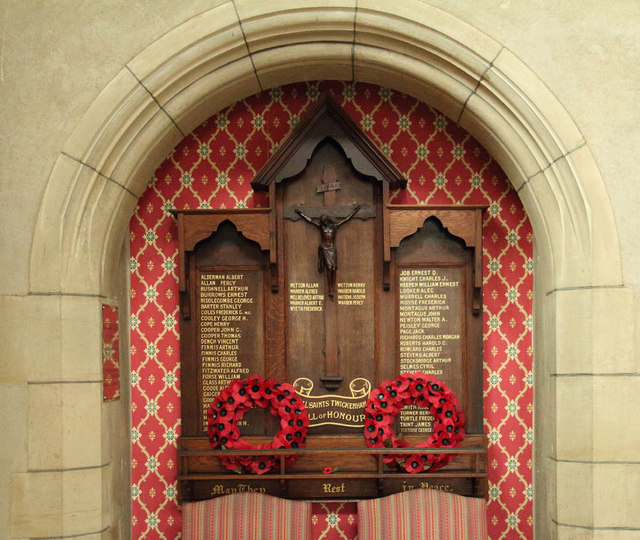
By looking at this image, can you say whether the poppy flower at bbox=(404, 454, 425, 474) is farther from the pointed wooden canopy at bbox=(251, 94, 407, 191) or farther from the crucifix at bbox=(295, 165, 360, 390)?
the pointed wooden canopy at bbox=(251, 94, 407, 191)

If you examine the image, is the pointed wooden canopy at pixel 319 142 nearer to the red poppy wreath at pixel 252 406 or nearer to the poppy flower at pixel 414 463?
the red poppy wreath at pixel 252 406

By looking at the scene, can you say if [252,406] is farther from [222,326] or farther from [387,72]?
[387,72]

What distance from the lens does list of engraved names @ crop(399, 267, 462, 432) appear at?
3900mm

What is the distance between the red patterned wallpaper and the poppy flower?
44 centimetres

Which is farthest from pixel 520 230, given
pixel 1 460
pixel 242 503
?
pixel 1 460

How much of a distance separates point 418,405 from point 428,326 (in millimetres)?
463

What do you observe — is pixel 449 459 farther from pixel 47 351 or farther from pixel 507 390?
pixel 47 351

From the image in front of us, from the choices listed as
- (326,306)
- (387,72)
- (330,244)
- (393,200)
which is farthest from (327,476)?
(387,72)

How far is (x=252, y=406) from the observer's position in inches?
153

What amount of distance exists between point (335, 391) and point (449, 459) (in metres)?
0.77

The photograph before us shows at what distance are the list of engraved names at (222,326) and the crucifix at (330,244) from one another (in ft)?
1.53

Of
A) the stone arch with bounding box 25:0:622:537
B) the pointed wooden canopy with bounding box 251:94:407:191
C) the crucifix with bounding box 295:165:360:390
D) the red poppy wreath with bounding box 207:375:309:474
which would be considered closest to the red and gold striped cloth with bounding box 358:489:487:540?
the stone arch with bounding box 25:0:622:537

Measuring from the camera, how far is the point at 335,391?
12.8 ft

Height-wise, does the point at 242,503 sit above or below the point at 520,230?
below
